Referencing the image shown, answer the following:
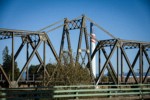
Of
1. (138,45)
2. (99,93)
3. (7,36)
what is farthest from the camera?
(138,45)

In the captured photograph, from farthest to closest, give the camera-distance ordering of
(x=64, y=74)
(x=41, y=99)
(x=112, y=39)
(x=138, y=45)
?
(x=138, y=45) < (x=112, y=39) < (x=64, y=74) < (x=41, y=99)

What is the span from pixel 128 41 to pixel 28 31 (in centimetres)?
1903

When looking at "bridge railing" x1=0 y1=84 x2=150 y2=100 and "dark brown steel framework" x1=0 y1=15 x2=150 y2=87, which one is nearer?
"bridge railing" x1=0 y1=84 x2=150 y2=100

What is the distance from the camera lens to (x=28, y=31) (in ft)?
151

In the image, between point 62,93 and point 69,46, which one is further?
point 69,46

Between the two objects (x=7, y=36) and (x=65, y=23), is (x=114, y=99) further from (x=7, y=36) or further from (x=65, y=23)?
(x=65, y=23)

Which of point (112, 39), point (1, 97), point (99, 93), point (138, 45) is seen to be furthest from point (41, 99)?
point (138, 45)

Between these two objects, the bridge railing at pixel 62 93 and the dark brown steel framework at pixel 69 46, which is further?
the dark brown steel framework at pixel 69 46

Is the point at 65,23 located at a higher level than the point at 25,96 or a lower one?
higher

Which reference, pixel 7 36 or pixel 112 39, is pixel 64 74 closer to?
pixel 7 36

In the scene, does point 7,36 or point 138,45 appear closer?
point 7,36

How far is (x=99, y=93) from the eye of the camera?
28.0m

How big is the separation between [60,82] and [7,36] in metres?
16.0

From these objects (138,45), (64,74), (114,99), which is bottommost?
(114,99)
